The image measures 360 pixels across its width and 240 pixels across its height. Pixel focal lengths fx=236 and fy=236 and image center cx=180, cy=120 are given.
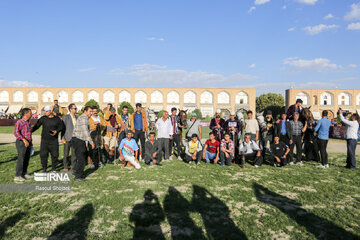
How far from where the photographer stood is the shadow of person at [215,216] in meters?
2.93

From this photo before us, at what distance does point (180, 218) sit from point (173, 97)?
47793 mm

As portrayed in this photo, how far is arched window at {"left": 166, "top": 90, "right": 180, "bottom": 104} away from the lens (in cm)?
5066

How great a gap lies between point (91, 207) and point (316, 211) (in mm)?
3488

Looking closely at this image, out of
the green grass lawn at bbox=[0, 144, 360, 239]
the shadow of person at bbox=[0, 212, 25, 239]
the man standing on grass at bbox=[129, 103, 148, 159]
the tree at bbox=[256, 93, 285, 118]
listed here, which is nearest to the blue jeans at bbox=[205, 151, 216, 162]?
the green grass lawn at bbox=[0, 144, 360, 239]

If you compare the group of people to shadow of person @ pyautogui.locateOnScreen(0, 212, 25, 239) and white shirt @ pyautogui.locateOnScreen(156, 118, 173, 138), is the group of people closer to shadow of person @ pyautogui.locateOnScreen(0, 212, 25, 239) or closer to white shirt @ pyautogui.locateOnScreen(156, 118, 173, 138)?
white shirt @ pyautogui.locateOnScreen(156, 118, 173, 138)

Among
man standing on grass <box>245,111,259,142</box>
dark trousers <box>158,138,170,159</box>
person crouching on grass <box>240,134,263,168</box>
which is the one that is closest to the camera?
person crouching on grass <box>240,134,263,168</box>

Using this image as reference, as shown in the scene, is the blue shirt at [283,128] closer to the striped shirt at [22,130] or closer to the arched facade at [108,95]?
the striped shirt at [22,130]

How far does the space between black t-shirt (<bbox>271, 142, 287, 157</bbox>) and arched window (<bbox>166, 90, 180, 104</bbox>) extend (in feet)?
144

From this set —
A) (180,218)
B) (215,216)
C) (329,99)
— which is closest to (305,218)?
(215,216)

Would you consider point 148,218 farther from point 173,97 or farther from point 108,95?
point 108,95

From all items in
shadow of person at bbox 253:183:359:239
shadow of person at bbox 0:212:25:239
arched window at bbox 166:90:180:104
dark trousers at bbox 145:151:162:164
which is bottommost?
shadow of person at bbox 253:183:359:239

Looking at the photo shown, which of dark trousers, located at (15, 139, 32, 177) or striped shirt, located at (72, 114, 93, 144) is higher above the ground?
striped shirt, located at (72, 114, 93, 144)

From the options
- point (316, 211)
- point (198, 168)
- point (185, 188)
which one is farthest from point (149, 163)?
point (316, 211)

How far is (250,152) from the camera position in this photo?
23.2 ft
